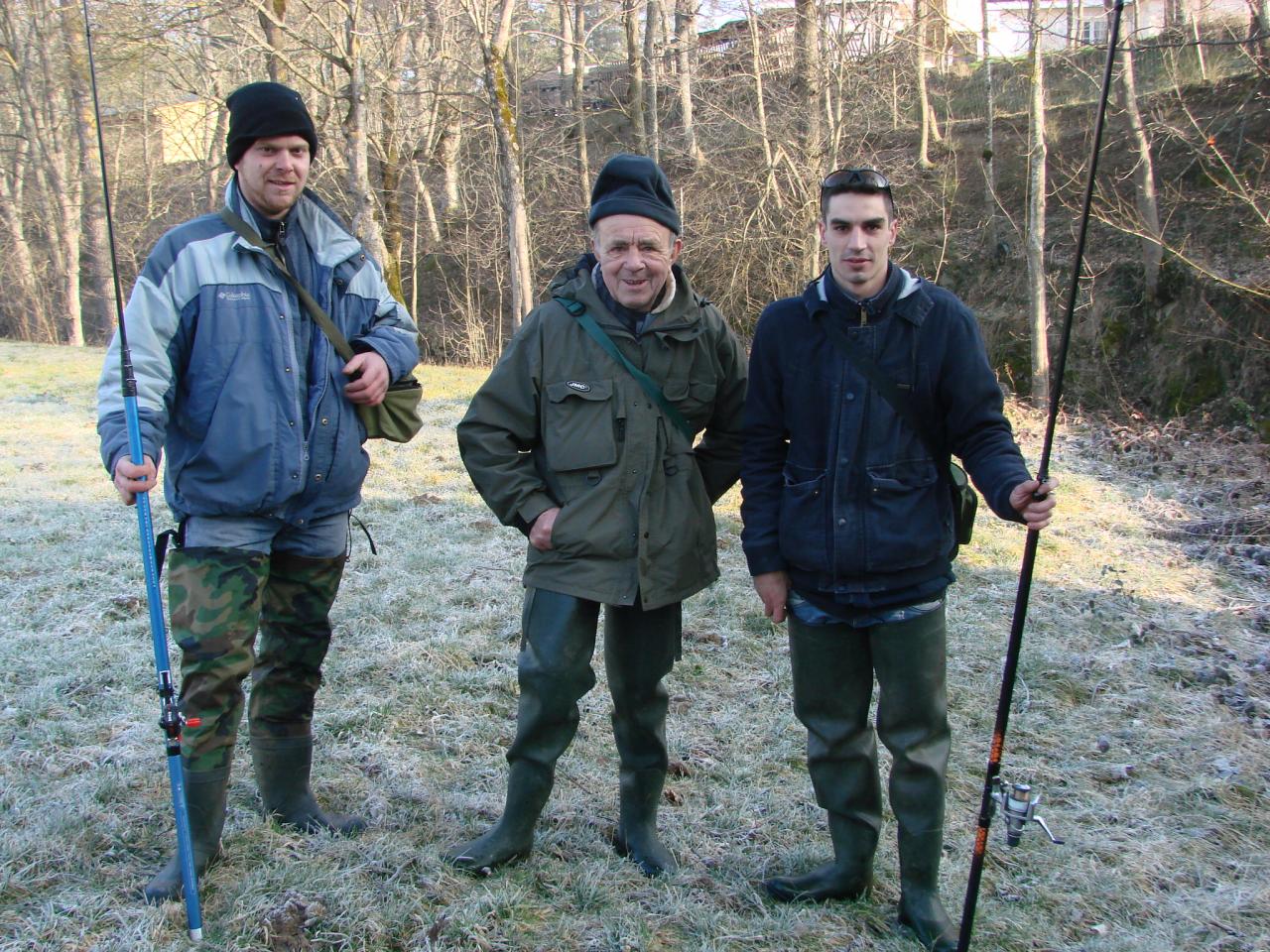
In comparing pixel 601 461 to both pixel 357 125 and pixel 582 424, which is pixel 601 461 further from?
pixel 357 125

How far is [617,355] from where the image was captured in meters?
3.07

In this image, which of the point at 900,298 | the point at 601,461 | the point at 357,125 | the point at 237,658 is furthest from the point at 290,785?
the point at 357,125

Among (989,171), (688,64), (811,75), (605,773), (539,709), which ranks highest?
(688,64)

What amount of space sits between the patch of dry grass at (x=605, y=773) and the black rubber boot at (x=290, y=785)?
11 centimetres

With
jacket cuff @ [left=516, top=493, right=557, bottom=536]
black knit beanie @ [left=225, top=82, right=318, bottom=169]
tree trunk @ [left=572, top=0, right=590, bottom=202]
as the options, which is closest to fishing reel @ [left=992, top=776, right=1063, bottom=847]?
jacket cuff @ [left=516, top=493, right=557, bottom=536]

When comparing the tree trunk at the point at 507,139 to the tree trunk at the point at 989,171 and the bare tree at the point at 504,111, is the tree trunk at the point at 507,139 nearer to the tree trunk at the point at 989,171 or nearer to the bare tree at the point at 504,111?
the bare tree at the point at 504,111

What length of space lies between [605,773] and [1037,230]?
1334 centimetres

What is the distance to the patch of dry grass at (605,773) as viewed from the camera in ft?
9.60

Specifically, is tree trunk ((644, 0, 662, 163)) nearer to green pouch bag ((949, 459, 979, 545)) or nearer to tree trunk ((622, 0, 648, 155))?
tree trunk ((622, 0, 648, 155))

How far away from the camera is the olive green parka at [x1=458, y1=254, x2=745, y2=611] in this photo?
119 inches

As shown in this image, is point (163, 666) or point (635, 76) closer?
point (163, 666)

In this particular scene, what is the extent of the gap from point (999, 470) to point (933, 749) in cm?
82

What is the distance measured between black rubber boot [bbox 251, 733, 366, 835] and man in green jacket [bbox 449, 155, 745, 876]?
52 cm

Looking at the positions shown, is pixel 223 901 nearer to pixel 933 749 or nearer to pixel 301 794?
pixel 301 794
